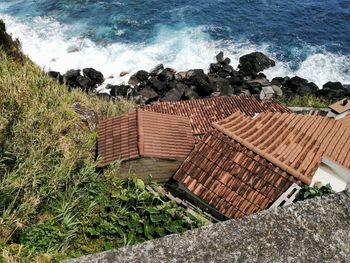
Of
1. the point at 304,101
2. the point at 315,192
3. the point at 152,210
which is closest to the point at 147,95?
the point at 304,101

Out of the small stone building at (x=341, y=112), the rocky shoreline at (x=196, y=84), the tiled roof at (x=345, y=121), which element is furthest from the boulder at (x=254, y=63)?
the tiled roof at (x=345, y=121)

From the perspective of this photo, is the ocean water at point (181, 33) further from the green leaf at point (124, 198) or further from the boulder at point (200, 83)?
the green leaf at point (124, 198)

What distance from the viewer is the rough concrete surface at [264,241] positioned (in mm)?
3596

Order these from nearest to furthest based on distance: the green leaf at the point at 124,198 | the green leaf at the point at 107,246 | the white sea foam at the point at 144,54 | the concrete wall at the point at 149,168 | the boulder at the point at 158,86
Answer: the green leaf at the point at 107,246 → the green leaf at the point at 124,198 → the concrete wall at the point at 149,168 → the boulder at the point at 158,86 → the white sea foam at the point at 144,54

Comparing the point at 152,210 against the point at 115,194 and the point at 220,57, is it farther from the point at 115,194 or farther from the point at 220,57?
the point at 220,57

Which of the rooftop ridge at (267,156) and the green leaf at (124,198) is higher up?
the green leaf at (124,198)

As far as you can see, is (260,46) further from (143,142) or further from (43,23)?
(143,142)

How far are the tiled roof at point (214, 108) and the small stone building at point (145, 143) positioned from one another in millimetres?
6404

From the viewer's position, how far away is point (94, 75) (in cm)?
3195

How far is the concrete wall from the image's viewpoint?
12118mm

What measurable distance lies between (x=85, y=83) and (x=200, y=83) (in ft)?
28.0

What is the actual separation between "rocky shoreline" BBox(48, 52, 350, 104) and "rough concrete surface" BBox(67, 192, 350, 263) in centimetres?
2334

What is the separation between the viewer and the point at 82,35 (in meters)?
39.0

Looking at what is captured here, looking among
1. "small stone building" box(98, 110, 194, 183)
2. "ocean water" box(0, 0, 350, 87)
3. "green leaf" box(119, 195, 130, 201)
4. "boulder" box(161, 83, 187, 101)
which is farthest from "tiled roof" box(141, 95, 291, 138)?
"green leaf" box(119, 195, 130, 201)
